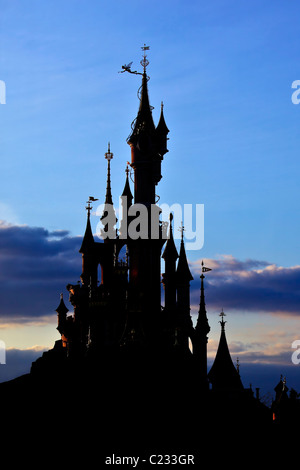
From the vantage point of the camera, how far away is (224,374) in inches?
3748

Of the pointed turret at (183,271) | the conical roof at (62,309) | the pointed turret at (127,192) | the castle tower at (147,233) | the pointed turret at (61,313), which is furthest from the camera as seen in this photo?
the conical roof at (62,309)

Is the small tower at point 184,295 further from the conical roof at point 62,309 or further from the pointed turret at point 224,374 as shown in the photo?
the conical roof at point 62,309

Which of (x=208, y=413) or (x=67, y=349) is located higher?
(x=67, y=349)

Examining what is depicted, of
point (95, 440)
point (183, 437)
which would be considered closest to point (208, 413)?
point (183, 437)

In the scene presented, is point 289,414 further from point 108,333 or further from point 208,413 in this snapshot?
point 108,333

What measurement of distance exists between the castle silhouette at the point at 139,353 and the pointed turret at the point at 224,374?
0.09m

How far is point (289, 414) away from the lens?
287 feet

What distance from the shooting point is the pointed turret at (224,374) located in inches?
3735

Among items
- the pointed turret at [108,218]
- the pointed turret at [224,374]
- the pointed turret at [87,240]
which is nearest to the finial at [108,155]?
the pointed turret at [108,218]

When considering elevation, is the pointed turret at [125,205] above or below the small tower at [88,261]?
above

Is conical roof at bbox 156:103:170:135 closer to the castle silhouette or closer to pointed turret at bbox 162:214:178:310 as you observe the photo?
the castle silhouette

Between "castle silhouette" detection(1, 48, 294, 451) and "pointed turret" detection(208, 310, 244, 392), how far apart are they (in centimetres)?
9

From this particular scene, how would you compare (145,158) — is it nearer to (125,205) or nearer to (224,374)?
(125,205)
